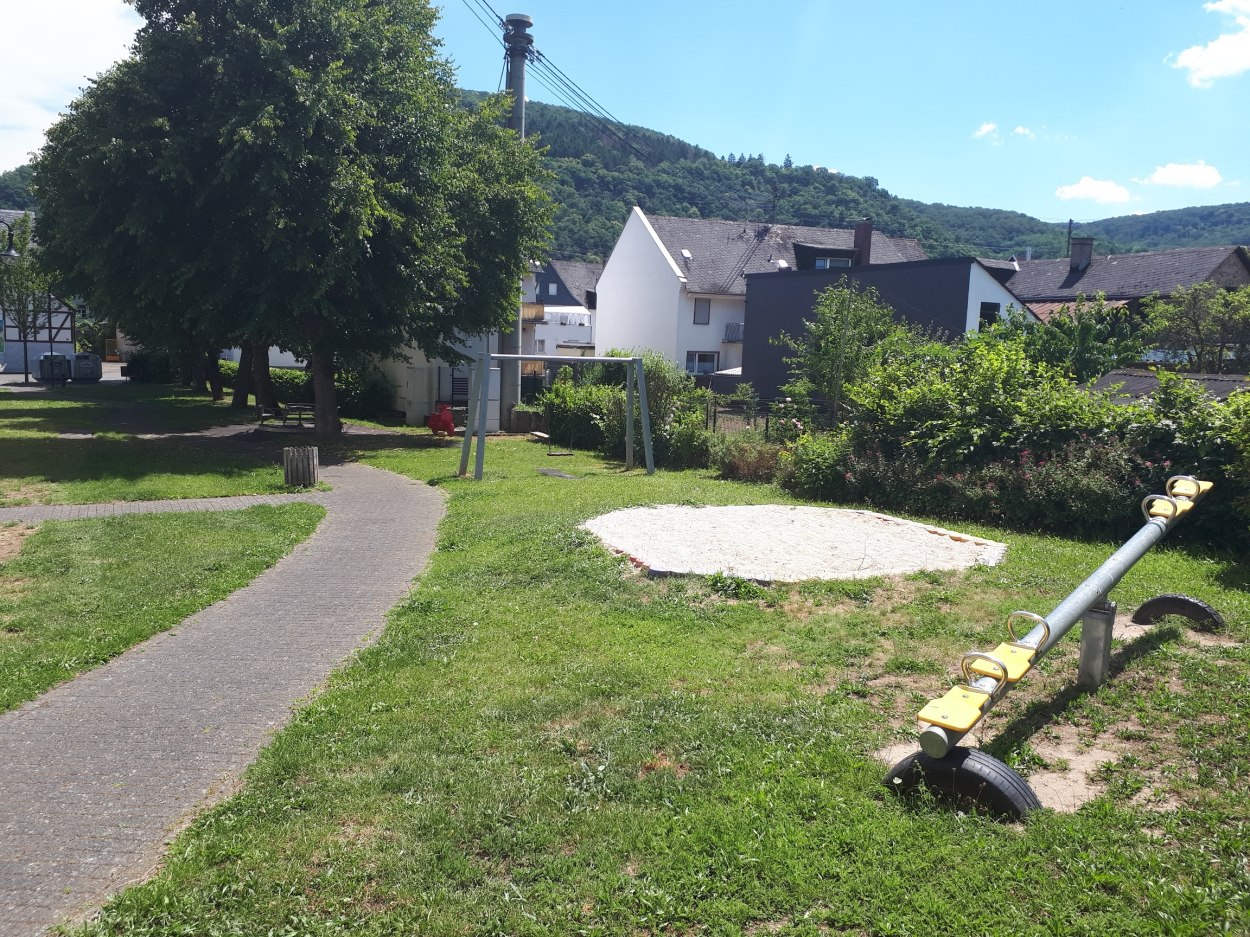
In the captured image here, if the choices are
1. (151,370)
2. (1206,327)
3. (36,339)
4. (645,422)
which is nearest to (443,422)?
(645,422)

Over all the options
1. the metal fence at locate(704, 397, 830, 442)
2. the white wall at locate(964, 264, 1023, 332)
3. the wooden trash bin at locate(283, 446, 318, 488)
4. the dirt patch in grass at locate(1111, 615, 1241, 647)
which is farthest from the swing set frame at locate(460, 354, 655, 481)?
the white wall at locate(964, 264, 1023, 332)

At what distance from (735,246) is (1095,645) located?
4512cm

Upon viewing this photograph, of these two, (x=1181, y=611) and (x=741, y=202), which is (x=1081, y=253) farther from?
(x=1181, y=611)

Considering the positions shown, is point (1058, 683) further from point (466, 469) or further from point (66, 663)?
point (466, 469)

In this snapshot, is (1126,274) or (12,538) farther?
→ (1126,274)

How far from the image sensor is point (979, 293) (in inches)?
1176

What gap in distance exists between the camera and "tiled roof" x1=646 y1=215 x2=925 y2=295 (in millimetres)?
46219

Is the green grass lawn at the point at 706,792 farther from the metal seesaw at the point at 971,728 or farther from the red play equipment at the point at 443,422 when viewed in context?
the red play equipment at the point at 443,422

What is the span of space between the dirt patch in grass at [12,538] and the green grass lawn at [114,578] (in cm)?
7

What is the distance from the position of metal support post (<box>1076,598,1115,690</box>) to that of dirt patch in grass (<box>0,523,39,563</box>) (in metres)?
9.87

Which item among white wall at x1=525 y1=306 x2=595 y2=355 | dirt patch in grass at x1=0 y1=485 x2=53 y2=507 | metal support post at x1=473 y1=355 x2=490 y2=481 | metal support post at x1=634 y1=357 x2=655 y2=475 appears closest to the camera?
dirt patch in grass at x1=0 y1=485 x2=53 y2=507

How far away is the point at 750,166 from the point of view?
83688 mm

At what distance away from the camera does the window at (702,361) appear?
1831 inches

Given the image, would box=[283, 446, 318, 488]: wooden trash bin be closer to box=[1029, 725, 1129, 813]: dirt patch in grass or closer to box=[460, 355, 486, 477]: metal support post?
box=[460, 355, 486, 477]: metal support post
